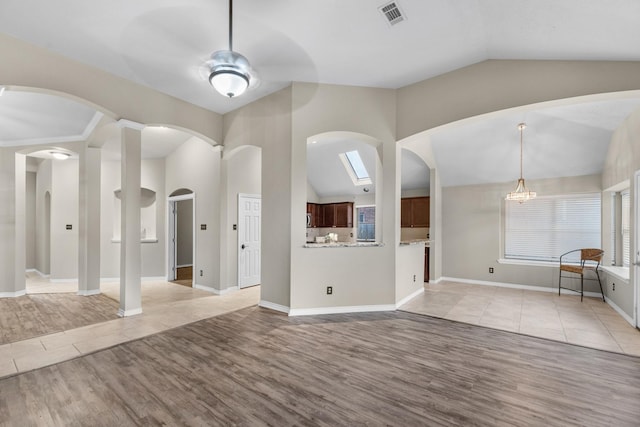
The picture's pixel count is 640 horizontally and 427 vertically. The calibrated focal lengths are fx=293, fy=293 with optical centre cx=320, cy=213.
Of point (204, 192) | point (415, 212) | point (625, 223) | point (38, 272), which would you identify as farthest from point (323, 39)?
point (38, 272)

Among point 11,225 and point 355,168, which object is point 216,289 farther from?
point 355,168

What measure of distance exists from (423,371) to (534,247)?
5132 mm

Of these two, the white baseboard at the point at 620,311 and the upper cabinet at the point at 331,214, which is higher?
the upper cabinet at the point at 331,214

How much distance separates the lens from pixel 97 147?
19.0 ft

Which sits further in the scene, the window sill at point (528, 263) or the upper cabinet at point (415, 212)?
the upper cabinet at point (415, 212)

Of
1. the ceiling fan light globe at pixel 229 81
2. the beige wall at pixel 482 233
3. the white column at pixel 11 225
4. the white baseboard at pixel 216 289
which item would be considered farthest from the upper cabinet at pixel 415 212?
the white column at pixel 11 225

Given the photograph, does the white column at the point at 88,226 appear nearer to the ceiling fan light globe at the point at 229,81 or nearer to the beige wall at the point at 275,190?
the beige wall at the point at 275,190

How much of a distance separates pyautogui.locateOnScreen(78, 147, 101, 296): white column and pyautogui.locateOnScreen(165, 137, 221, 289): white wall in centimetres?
154

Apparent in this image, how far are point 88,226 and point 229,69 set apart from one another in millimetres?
4937

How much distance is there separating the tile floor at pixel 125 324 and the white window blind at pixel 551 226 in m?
5.66

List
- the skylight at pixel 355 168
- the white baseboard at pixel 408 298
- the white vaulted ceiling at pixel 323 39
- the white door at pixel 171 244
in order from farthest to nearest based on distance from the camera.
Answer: the skylight at pixel 355 168, the white door at pixel 171 244, the white baseboard at pixel 408 298, the white vaulted ceiling at pixel 323 39

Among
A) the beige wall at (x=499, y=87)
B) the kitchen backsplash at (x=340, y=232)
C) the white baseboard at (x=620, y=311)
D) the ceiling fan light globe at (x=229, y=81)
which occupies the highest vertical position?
the beige wall at (x=499, y=87)

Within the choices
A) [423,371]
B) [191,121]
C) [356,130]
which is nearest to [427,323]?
[423,371]

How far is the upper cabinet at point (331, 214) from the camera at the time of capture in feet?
28.5
